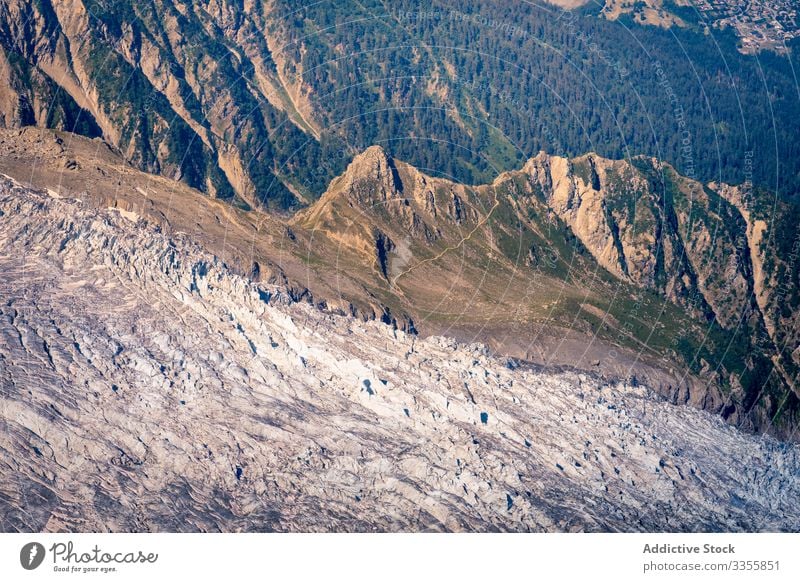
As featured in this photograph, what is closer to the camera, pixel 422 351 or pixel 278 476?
pixel 278 476

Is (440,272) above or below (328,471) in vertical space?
below
